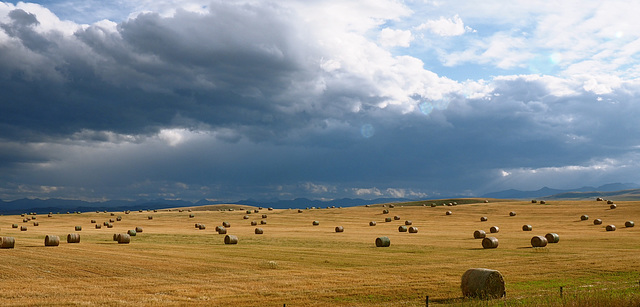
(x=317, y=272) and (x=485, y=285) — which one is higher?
(x=485, y=285)

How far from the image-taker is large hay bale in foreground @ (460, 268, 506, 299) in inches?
833

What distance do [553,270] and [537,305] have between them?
12.0m

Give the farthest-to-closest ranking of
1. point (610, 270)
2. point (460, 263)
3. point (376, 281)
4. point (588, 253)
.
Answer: point (588, 253) < point (460, 263) < point (610, 270) < point (376, 281)

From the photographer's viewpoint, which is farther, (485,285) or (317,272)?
(317,272)

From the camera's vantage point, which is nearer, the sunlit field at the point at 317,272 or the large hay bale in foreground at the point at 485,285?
the sunlit field at the point at 317,272

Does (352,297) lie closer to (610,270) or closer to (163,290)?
(163,290)

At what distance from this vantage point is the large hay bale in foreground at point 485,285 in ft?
69.4

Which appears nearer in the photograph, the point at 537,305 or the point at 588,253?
the point at 537,305

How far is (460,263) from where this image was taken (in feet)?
104

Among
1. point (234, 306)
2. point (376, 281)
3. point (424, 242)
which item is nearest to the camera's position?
point (234, 306)

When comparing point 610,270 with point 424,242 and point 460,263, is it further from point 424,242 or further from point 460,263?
point 424,242

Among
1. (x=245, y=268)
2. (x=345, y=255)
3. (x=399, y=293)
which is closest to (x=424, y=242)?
(x=345, y=255)

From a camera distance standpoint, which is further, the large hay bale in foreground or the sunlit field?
the large hay bale in foreground

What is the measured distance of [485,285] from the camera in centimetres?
2117
